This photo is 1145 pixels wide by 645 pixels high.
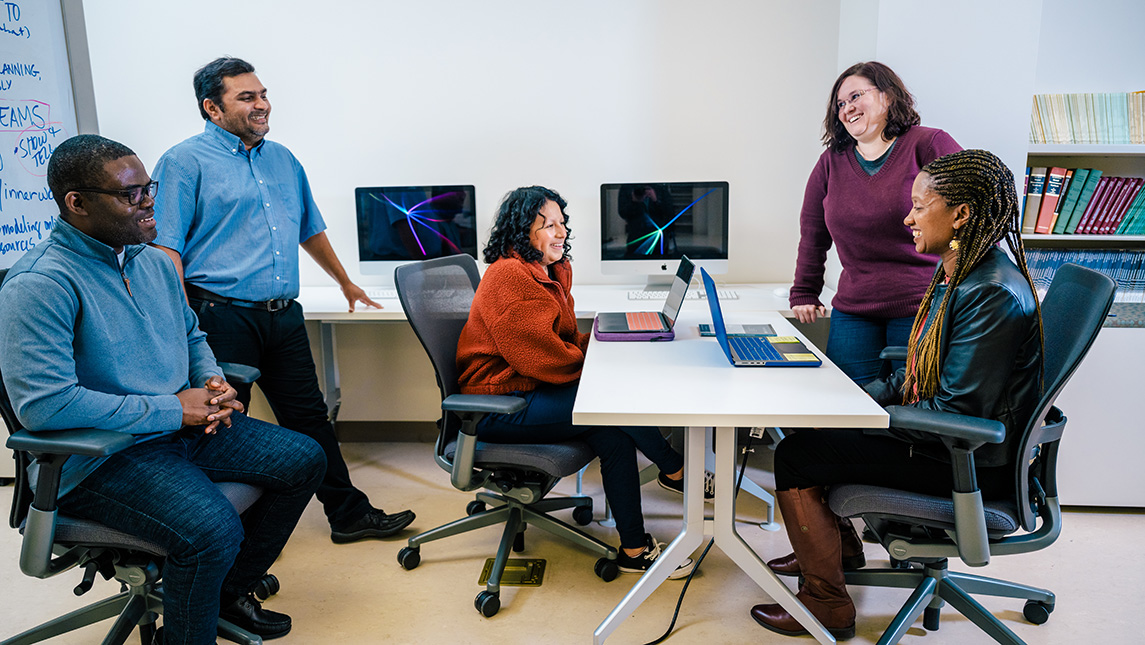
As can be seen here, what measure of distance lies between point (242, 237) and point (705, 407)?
1.60 meters

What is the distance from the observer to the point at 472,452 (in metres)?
2.02

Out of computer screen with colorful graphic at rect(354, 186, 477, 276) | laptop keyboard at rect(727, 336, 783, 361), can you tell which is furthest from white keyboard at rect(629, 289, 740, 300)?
laptop keyboard at rect(727, 336, 783, 361)

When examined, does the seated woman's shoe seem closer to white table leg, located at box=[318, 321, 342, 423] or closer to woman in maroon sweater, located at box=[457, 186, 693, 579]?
woman in maroon sweater, located at box=[457, 186, 693, 579]

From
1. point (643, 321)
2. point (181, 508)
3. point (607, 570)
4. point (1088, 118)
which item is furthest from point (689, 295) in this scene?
point (181, 508)

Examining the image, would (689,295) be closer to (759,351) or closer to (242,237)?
(759,351)

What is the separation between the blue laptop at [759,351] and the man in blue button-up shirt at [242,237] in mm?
1404

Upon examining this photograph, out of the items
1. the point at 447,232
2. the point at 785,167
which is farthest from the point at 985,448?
the point at 447,232

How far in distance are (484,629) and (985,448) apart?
135 cm

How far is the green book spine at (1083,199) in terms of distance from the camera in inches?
105

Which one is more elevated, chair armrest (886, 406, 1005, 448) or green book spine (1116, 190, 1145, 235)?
green book spine (1116, 190, 1145, 235)

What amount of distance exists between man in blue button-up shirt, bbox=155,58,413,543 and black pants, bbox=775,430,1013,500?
1549mm

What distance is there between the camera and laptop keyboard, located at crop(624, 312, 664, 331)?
7.72 feet

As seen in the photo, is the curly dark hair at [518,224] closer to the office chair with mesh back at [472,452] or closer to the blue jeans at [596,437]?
the office chair with mesh back at [472,452]

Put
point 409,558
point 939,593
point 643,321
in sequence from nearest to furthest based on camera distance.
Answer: point 939,593, point 409,558, point 643,321
